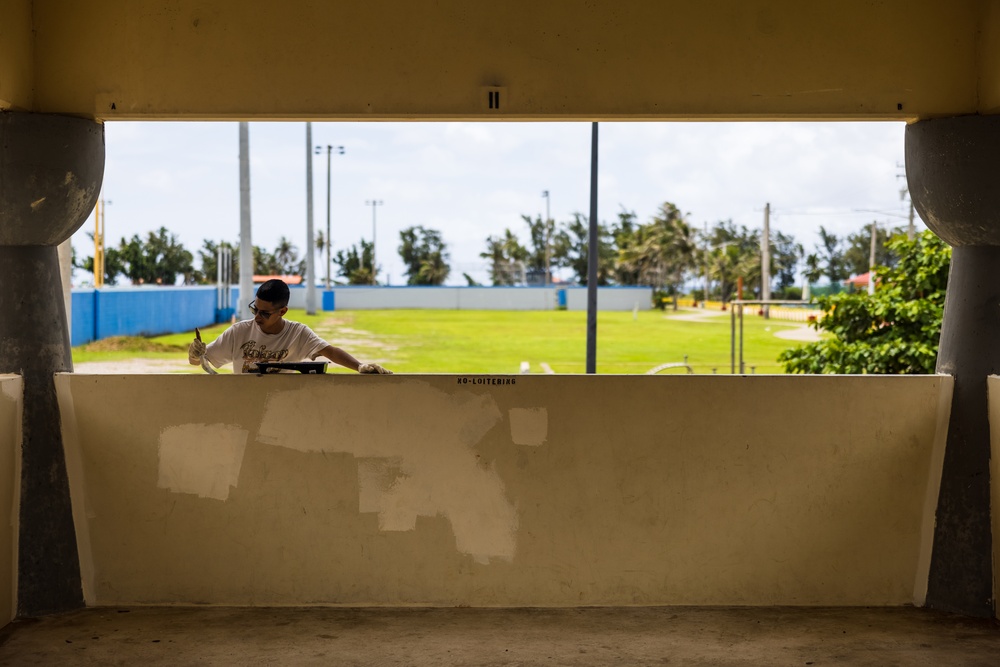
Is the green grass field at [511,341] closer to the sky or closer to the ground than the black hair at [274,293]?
closer to the ground

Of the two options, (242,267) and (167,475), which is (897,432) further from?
(242,267)

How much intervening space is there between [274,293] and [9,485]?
1.51 meters

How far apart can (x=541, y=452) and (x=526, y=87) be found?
1.77 m

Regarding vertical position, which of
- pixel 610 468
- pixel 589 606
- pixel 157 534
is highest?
pixel 610 468

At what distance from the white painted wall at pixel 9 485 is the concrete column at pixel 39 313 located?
0.03 metres

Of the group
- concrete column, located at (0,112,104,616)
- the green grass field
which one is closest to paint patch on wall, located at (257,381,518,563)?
concrete column, located at (0,112,104,616)

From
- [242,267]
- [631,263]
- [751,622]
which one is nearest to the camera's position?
[751,622]

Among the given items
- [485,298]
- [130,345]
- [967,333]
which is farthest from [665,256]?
[967,333]

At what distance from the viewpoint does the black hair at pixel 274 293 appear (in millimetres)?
4898

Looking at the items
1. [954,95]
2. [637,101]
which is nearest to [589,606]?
[637,101]

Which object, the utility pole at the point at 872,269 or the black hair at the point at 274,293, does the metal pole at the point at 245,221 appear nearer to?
the utility pole at the point at 872,269

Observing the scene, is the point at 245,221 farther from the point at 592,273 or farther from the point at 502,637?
the point at 502,637

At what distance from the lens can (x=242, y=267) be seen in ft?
76.6

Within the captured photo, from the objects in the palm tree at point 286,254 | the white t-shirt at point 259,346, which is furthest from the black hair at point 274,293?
the palm tree at point 286,254
